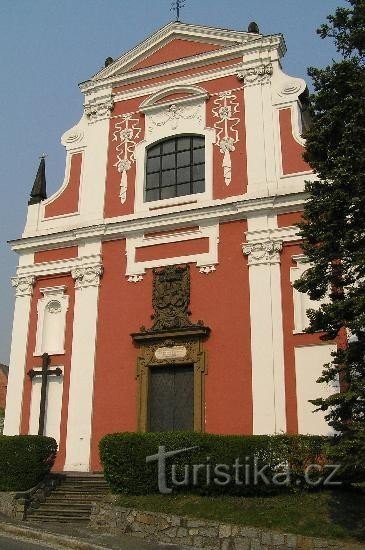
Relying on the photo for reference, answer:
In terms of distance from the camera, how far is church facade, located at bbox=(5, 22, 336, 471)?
15180 millimetres

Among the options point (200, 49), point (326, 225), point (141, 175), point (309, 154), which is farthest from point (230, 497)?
point (200, 49)

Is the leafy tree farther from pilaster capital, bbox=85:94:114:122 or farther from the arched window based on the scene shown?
pilaster capital, bbox=85:94:114:122

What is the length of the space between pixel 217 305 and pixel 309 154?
19.5 ft

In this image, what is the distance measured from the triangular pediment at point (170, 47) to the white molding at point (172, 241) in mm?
5779

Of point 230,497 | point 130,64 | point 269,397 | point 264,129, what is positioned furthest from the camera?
point 130,64

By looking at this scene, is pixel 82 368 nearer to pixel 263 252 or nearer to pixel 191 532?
pixel 263 252

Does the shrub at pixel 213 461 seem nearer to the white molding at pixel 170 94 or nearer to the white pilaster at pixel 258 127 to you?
the white pilaster at pixel 258 127

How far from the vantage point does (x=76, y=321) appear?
17.3 meters

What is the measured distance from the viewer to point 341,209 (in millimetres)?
10102

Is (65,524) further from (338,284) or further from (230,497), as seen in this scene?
(338,284)

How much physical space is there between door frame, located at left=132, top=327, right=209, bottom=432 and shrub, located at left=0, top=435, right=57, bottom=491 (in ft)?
8.46

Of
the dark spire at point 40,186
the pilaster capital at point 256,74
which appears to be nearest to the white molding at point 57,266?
the dark spire at point 40,186

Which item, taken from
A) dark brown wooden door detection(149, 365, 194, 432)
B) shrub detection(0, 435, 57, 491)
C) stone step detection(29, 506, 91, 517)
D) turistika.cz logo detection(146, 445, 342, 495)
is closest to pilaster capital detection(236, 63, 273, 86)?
dark brown wooden door detection(149, 365, 194, 432)

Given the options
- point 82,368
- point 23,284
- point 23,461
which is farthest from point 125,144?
point 23,461
